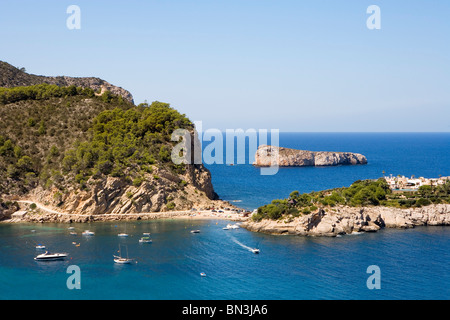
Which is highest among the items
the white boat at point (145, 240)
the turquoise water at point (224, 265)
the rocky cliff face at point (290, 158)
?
the rocky cliff face at point (290, 158)

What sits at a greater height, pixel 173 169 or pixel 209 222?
pixel 173 169

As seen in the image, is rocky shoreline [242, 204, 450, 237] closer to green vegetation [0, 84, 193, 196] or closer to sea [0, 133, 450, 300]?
sea [0, 133, 450, 300]

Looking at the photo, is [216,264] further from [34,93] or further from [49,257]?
[34,93]

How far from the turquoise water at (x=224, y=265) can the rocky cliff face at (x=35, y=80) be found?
234 feet

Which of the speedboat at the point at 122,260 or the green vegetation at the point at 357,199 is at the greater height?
the green vegetation at the point at 357,199

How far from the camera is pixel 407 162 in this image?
654 ft

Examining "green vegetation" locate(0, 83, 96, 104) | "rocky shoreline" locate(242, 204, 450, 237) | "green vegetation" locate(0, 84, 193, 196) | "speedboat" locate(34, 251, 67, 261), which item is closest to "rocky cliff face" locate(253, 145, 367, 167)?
"green vegetation" locate(0, 84, 193, 196)

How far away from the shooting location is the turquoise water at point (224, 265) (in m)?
54.2

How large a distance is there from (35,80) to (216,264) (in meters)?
116

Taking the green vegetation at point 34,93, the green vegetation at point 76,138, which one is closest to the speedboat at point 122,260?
the green vegetation at point 76,138

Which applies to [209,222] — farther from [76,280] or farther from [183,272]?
[76,280]

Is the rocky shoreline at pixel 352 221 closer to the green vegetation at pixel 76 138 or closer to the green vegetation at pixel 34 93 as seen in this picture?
the green vegetation at pixel 76 138
